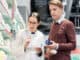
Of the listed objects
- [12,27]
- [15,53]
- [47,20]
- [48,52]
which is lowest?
[47,20]

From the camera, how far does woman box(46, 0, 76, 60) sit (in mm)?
1662

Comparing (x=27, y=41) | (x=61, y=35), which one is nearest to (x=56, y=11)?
(x=61, y=35)

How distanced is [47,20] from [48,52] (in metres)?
3.80

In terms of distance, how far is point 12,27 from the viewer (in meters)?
1.33

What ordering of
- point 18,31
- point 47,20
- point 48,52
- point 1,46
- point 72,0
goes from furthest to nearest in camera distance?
point 72,0 → point 47,20 → point 48,52 → point 18,31 → point 1,46

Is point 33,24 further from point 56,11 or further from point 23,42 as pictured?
point 23,42

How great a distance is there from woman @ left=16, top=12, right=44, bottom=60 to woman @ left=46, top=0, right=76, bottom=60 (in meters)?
0.07

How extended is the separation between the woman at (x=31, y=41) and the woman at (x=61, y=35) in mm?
69

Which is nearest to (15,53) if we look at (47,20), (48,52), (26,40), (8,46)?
(8,46)

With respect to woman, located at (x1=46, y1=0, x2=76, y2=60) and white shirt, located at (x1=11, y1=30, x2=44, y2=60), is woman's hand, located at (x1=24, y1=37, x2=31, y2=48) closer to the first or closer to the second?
white shirt, located at (x1=11, y1=30, x2=44, y2=60)

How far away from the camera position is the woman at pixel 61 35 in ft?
5.45

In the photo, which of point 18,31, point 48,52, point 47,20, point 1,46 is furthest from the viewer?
point 47,20

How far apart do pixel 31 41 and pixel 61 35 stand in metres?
0.18

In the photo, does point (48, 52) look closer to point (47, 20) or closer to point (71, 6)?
point (47, 20)
